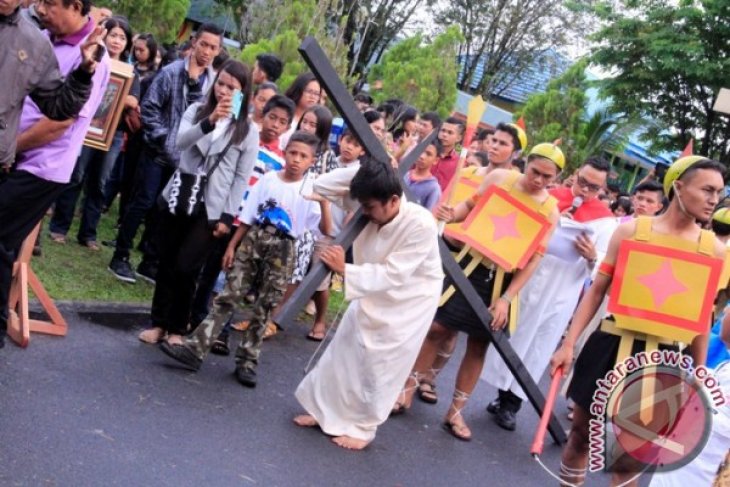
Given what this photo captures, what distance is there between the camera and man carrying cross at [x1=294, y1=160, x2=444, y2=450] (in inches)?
194

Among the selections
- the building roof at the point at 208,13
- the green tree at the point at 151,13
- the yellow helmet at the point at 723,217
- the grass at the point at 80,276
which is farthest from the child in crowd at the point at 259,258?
the building roof at the point at 208,13

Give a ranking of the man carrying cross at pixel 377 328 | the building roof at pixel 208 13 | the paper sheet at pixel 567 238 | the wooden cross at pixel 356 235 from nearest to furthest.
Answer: the wooden cross at pixel 356 235
the man carrying cross at pixel 377 328
the paper sheet at pixel 567 238
the building roof at pixel 208 13

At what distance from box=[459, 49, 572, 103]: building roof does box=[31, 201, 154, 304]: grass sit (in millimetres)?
25296

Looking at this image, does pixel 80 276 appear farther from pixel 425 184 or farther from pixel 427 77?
pixel 427 77

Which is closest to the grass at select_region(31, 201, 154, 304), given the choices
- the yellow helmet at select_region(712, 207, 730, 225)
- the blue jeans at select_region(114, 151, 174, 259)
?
the blue jeans at select_region(114, 151, 174, 259)

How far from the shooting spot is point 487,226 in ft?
19.3

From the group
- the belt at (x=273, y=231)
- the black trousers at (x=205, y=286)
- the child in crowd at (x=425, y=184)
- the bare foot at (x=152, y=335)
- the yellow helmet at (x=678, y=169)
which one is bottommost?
the bare foot at (x=152, y=335)

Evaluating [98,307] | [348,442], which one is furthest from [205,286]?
[348,442]

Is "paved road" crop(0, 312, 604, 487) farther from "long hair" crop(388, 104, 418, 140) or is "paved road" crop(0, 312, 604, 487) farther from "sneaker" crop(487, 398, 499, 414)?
"long hair" crop(388, 104, 418, 140)

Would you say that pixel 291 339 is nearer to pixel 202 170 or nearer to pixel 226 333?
pixel 226 333

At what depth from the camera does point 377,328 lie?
5.14 metres

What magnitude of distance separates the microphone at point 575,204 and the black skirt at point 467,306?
1.26 m

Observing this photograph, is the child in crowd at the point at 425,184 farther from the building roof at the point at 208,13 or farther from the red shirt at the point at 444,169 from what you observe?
the building roof at the point at 208,13

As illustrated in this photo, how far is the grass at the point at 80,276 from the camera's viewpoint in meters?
6.27
